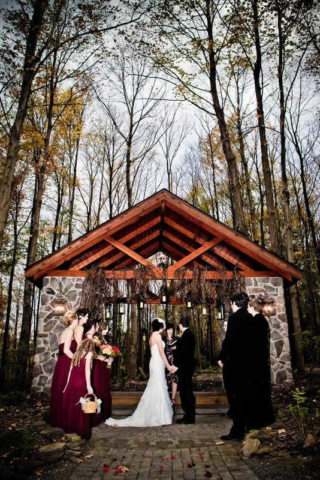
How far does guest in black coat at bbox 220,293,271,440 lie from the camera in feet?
13.8

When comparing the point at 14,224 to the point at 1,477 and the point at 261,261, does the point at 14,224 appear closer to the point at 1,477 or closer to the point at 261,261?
the point at 261,261

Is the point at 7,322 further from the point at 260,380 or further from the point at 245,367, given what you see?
the point at 260,380

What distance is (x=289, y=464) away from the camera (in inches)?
123

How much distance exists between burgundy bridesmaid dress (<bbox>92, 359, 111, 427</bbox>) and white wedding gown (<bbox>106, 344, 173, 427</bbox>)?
0.72 feet

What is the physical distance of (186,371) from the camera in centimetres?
558

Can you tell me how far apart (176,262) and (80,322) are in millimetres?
3539

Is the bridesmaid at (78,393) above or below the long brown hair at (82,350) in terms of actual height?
below

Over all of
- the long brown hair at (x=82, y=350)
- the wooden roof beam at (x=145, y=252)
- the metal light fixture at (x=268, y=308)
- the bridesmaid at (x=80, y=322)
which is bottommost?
the long brown hair at (x=82, y=350)

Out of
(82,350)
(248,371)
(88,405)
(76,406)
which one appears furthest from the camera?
(82,350)

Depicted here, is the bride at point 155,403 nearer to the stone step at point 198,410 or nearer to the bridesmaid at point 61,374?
the stone step at point 198,410

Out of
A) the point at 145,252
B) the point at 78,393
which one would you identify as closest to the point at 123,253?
the point at 145,252

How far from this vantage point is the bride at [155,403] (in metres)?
5.57

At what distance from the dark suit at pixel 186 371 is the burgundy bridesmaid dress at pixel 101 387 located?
1309mm

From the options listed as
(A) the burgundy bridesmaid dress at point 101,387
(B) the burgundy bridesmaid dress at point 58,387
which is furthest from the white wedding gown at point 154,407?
(B) the burgundy bridesmaid dress at point 58,387
